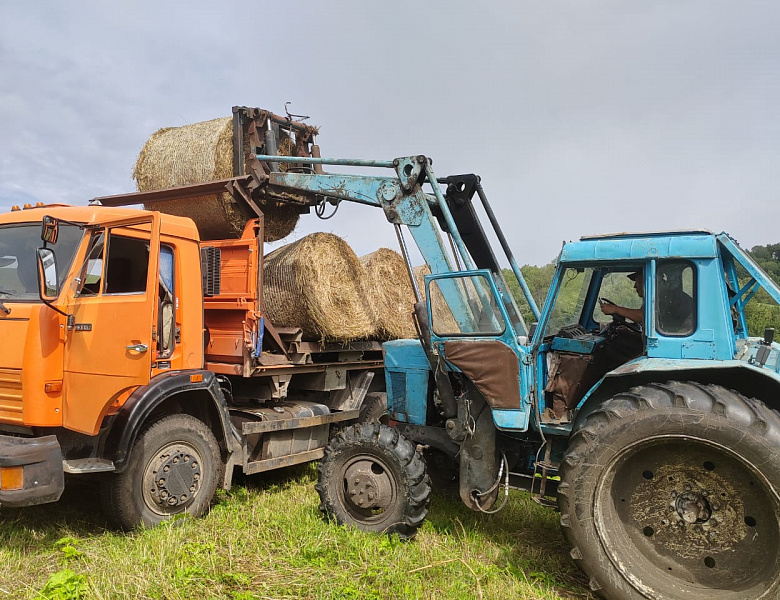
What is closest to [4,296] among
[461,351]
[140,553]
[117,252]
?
[117,252]

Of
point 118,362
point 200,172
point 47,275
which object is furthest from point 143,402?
point 200,172

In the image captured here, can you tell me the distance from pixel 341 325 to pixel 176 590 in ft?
11.1

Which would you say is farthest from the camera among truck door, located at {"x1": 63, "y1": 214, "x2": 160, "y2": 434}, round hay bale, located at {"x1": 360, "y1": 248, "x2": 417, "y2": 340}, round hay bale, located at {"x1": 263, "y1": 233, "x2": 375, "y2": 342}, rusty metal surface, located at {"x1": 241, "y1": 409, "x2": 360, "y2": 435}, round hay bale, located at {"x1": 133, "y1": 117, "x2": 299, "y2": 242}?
round hay bale, located at {"x1": 360, "y1": 248, "x2": 417, "y2": 340}

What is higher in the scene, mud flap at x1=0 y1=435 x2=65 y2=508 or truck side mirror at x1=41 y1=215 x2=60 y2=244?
truck side mirror at x1=41 y1=215 x2=60 y2=244

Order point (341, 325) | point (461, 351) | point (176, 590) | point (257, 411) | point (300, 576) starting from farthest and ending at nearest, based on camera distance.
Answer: point (341, 325) < point (257, 411) < point (461, 351) < point (300, 576) < point (176, 590)

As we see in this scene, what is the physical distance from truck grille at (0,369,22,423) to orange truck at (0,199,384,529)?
0.01 m

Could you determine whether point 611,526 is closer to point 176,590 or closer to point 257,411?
point 176,590

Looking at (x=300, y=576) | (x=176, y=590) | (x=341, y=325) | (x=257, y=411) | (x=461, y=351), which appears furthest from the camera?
(x=341, y=325)

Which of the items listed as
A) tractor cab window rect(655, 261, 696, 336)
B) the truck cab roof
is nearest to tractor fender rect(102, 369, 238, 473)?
the truck cab roof

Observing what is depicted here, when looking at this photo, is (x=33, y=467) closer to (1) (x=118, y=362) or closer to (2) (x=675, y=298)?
(1) (x=118, y=362)

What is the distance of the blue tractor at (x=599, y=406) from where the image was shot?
344 centimetres

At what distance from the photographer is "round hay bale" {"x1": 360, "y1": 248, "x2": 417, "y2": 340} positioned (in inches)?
284

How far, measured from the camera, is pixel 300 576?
3787 millimetres

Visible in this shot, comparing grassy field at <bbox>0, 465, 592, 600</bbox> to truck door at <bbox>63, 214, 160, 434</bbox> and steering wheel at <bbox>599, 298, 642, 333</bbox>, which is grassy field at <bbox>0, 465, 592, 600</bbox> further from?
steering wheel at <bbox>599, 298, 642, 333</bbox>
